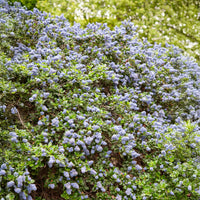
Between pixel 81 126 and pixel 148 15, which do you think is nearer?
pixel 81 126

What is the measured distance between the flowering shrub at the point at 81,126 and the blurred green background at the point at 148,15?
5.96ft

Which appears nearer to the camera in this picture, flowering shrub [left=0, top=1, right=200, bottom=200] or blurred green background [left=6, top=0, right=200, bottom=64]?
flowering shrub [left=0, top=1, right=200, bottom=200]

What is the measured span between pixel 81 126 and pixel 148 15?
5.18m

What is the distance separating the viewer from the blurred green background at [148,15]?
529cm

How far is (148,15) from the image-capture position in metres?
6.45

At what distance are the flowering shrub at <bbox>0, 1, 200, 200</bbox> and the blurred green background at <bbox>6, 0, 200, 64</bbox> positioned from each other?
5.96 feet

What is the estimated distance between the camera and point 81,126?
2.39m

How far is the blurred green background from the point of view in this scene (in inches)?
208

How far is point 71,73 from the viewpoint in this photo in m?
2.81

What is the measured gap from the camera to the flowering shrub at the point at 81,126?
2098 mm

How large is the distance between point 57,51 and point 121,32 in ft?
4.49

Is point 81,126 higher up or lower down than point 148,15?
lower down

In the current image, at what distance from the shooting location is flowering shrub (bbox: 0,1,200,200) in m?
2.10

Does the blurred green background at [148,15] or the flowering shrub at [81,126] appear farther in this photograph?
the blurred green background at [148,15]
